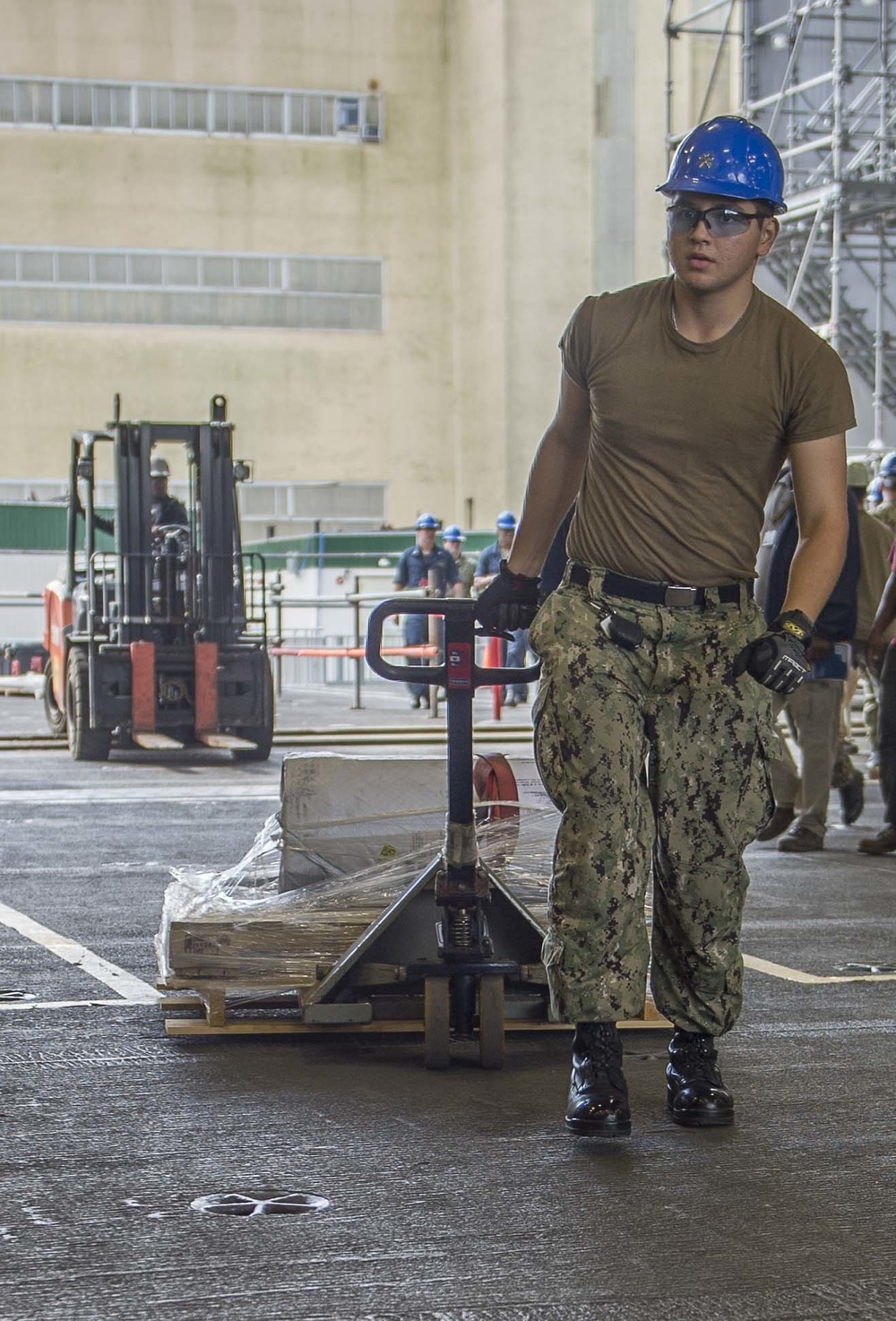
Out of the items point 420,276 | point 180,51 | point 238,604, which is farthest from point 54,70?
point 238,604

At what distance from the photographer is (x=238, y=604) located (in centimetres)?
1542

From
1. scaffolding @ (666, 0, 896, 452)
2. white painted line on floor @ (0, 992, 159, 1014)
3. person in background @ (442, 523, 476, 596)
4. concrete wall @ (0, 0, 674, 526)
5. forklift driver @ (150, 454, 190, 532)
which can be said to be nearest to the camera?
white painted line on floor @ (0, 992, 159, 1014)

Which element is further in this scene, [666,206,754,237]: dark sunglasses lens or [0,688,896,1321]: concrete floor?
[666,206,754,237]: dark sunglasses lens

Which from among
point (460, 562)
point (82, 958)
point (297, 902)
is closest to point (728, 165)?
point (297, 902)

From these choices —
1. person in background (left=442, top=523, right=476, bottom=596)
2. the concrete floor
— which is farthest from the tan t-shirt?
person in background (left=442, top=523, right=476, bottom=596)

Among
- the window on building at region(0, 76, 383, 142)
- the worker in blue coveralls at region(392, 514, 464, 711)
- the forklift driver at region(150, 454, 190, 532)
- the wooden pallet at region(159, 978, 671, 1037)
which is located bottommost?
the wooden pallet at region(159, 978, 671, 1037)

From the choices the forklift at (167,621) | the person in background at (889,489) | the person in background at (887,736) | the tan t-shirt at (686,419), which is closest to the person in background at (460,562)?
the forklift at (167,621)

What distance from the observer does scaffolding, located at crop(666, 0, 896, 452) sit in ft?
80.9

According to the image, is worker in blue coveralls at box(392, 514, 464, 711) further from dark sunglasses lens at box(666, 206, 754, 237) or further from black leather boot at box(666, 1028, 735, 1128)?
dark sunglasses lens at box(666, 206, 754, 237)

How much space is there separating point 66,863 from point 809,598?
18.1 ft

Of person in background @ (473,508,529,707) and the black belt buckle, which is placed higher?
the black belt buckle

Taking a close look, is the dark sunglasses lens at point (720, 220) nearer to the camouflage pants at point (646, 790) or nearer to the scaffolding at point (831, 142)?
the camouflage pants at point (646, 790)

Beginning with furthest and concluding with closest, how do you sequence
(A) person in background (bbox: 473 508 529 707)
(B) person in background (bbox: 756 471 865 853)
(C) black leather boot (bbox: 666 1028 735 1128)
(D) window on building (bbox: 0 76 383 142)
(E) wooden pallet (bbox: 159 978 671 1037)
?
(D) window on building (bbox: 0 76 383 142) < (A) person in background (bbox: 473 508 529 707) < (B) person in background (bbox: 756 471 865 853) < (E) wooden pallet (bbox: 159 978 671 1037) < (C) black leather boot (bbox: 666 1028 735 1128)

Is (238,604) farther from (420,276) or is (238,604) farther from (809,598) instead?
(420,276)
